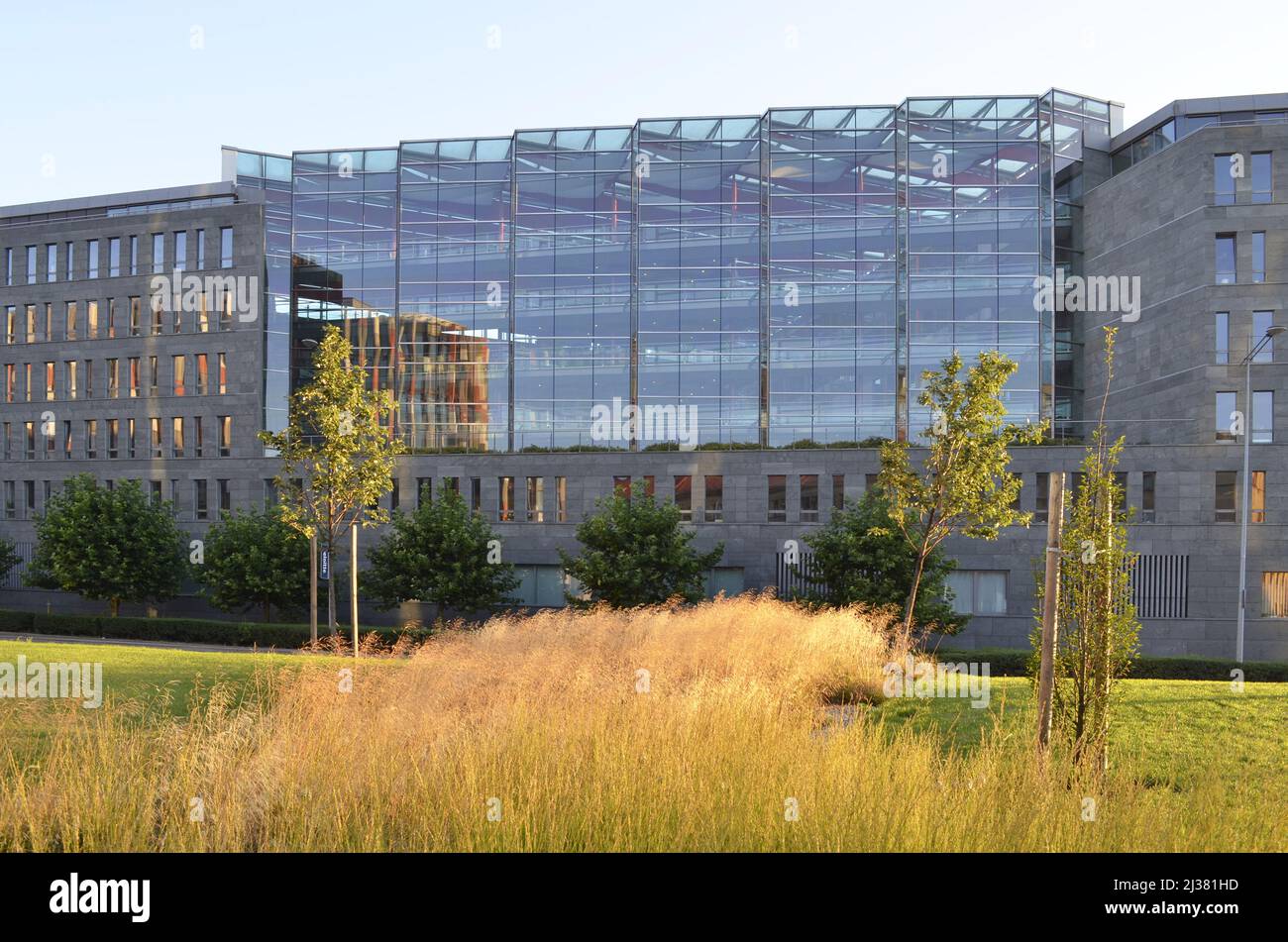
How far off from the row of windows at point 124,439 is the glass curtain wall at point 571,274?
14.8 metres

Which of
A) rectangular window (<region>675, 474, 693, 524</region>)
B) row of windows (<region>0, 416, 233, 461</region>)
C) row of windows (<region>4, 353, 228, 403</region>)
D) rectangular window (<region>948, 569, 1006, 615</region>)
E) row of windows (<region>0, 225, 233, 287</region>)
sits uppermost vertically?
row of windows (<region>0, 225, 233, 287</region>)

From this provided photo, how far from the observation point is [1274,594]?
110ft

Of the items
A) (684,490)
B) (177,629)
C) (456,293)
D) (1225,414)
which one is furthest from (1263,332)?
(177,629)

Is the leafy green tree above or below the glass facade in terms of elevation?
below

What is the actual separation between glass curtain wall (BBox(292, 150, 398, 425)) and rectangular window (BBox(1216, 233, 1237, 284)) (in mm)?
36174

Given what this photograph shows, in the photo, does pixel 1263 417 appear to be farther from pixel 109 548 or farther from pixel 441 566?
pixel 109 548

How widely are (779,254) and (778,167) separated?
420cm

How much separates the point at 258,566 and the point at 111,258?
78.4ft

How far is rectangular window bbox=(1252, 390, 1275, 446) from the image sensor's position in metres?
34.3

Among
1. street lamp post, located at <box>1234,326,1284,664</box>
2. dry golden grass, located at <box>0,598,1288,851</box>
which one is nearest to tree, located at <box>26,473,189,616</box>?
dry golden grass, located at <box>0,598,1288,851</box>

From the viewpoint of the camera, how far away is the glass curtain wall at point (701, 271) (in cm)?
4409

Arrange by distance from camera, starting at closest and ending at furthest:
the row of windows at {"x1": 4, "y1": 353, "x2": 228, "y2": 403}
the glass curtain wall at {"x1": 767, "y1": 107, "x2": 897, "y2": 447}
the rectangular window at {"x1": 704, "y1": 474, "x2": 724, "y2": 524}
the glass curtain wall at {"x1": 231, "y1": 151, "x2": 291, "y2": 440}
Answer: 1. the rectangular window at {"x1": 704, "y1": 474, "x2": 724, "y2": 524}
2. the glass curtain wall at {"x1": 767, "y1": 107, "x2": 897, "y2": 447}
3. the row of windows at {"x1": 4, "y1": 353, "x2": 228, "y2": 403}
4. the glass curtain wall at {"x1": 231, "y1": 151, "x2": 291, "y2": 440}

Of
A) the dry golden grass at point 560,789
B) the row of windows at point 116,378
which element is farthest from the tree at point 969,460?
the row of windows at point 116,378

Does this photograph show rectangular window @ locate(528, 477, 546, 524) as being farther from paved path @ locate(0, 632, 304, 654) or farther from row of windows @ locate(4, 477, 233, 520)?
row of windows @ locate(4, 477, 233, 520)
